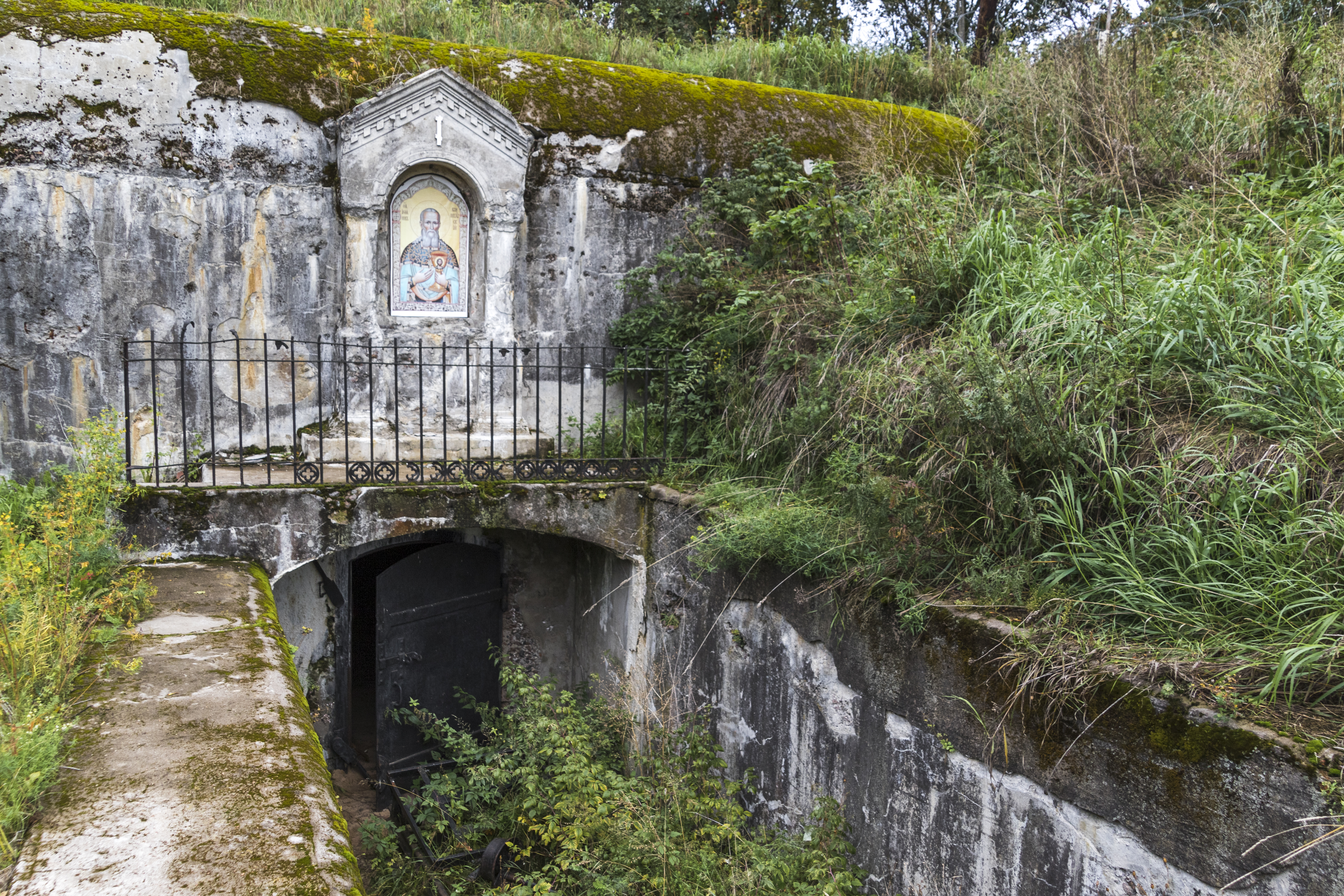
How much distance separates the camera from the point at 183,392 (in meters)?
5.09

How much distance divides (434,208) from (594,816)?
14.5ft

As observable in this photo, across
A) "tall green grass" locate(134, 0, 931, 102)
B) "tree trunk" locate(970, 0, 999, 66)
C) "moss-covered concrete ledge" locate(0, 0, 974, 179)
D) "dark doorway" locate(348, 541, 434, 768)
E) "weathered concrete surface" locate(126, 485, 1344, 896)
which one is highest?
"tree trunk" locate(970, 0, 999, 66)

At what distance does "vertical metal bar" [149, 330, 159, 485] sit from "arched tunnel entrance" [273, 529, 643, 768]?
1.55 meters

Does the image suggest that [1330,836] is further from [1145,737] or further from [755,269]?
[755,269]

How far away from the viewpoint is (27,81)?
518 centimetres

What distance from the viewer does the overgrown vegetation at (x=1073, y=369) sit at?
294 cm

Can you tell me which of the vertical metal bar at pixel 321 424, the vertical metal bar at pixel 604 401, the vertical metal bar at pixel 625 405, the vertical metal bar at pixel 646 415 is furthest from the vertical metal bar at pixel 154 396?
the vertical metal bar at pixel 646 415

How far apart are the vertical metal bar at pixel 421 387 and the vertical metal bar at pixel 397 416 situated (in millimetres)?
124

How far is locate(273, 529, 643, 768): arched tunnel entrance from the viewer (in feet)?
22.3

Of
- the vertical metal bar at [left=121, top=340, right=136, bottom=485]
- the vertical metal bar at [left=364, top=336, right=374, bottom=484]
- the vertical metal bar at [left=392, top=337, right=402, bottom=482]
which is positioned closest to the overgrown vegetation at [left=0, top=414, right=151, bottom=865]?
the vertical metal bar at [left=121, top=340, right=136, bottom=485]

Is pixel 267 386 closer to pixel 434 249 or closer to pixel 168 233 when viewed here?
pixel 168 233

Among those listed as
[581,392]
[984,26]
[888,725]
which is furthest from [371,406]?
[984,26]

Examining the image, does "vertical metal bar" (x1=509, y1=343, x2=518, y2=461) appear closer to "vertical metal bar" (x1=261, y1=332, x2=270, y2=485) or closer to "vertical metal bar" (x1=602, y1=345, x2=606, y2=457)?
"vertical metal bar" (x1=602, y1=345, x2=606, y2=457)

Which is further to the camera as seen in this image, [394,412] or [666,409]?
[394,412]
